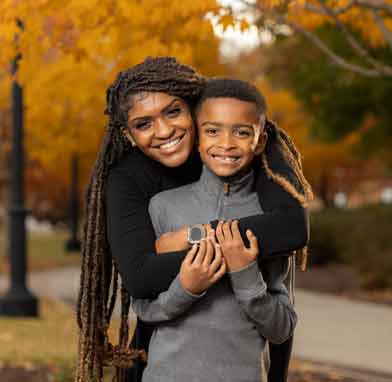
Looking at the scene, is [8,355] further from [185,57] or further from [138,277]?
[138,277]

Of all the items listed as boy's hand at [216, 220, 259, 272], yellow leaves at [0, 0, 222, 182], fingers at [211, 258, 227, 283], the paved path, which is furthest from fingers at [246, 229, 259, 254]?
the paved path

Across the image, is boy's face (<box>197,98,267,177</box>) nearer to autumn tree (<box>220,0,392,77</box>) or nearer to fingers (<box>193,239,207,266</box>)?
fingers (<box>193,239,207,266</box>)

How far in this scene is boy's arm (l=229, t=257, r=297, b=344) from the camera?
7.52ft

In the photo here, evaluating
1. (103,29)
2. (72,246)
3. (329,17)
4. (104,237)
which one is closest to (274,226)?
(104,237)

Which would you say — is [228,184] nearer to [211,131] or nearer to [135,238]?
[211,131]

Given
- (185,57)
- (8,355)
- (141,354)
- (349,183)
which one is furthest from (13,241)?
(349,183)

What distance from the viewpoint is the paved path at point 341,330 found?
745 cm

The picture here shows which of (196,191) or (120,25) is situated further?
(120,25)

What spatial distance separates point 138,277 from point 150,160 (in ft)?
1.48

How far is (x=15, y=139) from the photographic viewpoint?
898 centimetres

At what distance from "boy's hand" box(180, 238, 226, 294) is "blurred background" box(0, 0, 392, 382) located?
311 centimetres

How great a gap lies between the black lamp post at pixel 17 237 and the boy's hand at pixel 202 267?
6.93 m

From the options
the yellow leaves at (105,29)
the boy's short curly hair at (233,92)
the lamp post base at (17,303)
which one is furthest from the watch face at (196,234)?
the lamp post base at (17,303)

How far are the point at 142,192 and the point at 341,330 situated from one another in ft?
22.4
